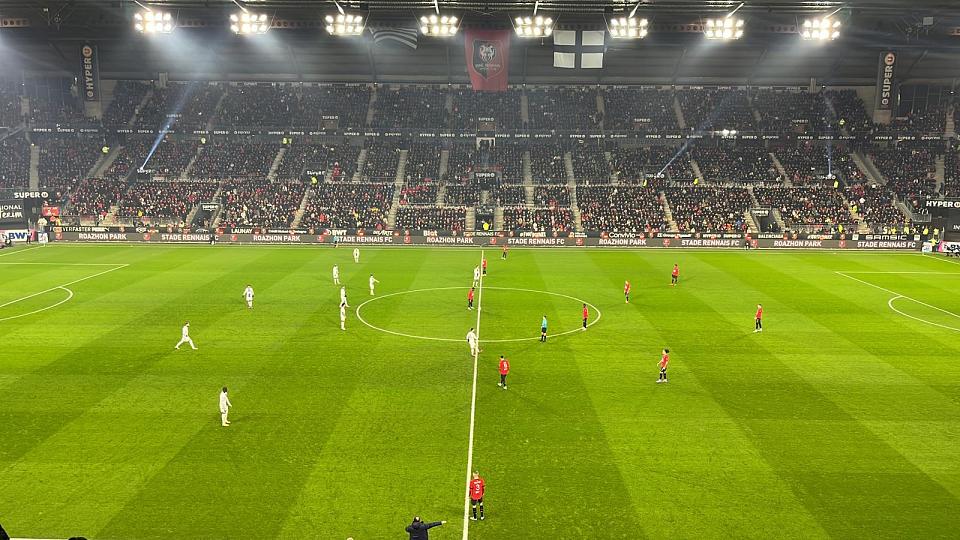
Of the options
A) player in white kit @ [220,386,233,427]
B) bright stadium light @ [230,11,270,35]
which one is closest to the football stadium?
player in white kit @ [220,386,233,427]

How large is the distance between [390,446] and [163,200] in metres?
59.5

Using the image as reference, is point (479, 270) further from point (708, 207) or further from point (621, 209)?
point (708, 207)

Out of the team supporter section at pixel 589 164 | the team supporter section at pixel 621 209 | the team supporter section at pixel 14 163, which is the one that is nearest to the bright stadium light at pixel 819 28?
the team supporter section at pixel 621 209

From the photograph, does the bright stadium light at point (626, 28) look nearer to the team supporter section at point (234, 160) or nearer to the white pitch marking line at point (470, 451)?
the white pitch marking line at point (470, 451)

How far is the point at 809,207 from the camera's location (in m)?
65.2

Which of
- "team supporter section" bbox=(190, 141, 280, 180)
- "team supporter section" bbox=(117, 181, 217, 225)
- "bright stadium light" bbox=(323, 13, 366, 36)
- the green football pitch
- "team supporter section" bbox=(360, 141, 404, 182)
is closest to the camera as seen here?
the green football pitch

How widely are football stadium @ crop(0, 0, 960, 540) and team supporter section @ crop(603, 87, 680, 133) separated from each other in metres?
0.45

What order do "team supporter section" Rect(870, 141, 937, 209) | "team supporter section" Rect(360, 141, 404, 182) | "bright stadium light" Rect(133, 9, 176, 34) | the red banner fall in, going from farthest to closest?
"team supporter section" Rect(360, 141, 404, 182)
"team supporter section" Rect(870, 141, 937, 209)
the red banner
"bright stadium light" Rect(133, 9, 176, 34)

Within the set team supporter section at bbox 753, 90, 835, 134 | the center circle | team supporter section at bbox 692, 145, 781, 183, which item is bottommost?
the center circle

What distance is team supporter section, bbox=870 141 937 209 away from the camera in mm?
66312

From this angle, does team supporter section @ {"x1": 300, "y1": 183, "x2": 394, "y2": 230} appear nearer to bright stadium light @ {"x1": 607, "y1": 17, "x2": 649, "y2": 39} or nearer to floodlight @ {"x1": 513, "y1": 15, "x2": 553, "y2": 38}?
floodlight @ {"x1": 513, "y1": 15, "x2": 553, "y2": 38}

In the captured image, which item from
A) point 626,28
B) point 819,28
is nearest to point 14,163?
point 626,28

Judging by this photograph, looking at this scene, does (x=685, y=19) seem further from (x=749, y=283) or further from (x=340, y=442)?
(x=340, y=442)

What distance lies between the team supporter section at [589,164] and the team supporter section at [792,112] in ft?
62.0
